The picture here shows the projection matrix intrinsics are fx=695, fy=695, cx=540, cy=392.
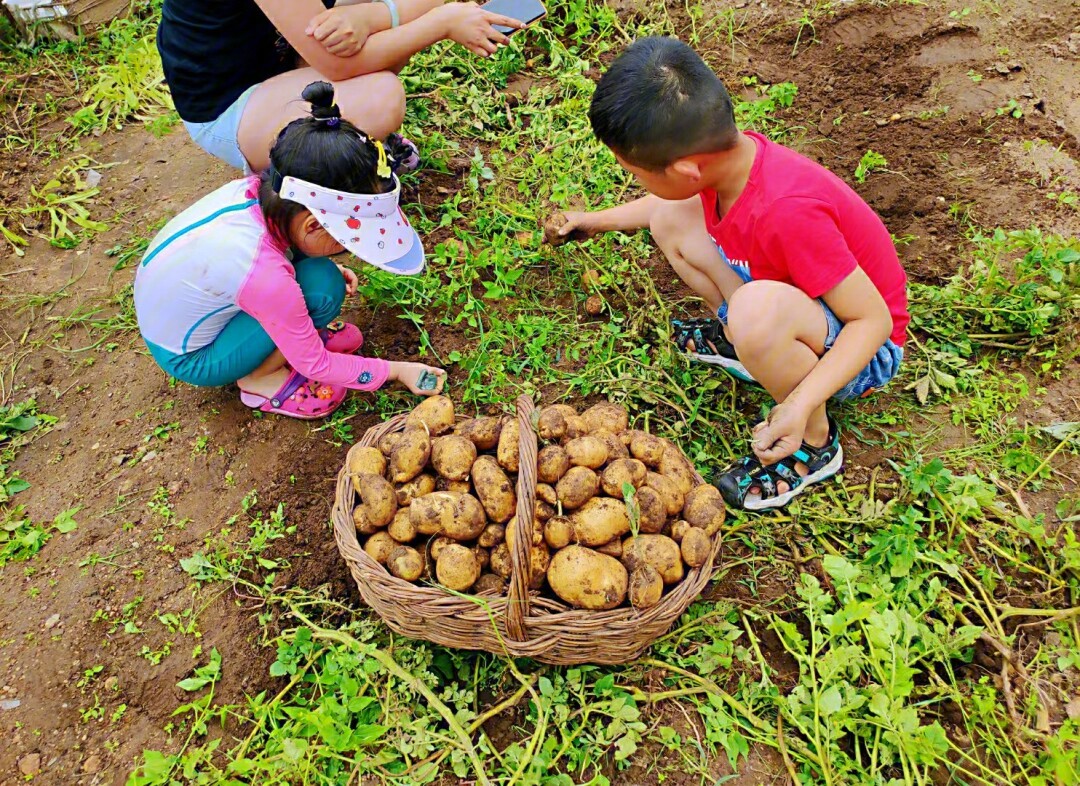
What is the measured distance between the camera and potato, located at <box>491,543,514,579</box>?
6.05 ft

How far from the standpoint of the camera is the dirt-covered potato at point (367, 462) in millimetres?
1962

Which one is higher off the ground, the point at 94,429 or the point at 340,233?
the point at 340,233

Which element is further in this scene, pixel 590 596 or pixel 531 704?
pixel 531 704

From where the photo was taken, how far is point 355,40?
107 inches

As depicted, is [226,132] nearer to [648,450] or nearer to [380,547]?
[380,547]

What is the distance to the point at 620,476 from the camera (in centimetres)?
188

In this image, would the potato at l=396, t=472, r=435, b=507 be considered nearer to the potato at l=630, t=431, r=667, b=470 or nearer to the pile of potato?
the pile of potato

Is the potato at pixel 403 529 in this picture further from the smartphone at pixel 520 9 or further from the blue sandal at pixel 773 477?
the smartphone at pixel 520 9

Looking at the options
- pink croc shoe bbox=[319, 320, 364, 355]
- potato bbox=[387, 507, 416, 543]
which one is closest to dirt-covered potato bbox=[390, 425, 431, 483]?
potato bbox=[387, 507, 416, 543]

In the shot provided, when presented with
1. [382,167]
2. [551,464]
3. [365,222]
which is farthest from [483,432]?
[382,167]

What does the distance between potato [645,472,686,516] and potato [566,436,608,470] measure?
15cm

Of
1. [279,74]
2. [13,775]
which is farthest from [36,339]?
[13,775]

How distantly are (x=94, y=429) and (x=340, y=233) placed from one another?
1.37 metres

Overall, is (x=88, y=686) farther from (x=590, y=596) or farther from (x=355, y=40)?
(x=355, y=40)
